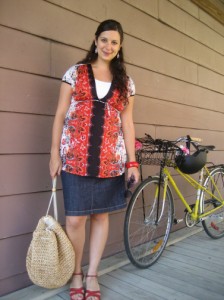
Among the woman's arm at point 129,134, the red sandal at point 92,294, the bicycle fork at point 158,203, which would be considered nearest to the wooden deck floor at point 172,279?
the red sandal at point 92,294

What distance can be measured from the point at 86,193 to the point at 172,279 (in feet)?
2.93

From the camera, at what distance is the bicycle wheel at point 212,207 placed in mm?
2721

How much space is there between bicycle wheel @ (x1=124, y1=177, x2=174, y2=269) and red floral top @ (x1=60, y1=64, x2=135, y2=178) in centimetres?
54

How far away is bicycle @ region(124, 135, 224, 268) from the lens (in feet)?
7.02

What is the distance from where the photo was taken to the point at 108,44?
64.4 inches

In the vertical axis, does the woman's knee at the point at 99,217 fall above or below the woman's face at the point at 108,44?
below

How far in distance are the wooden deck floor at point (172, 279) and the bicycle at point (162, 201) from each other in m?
0.11

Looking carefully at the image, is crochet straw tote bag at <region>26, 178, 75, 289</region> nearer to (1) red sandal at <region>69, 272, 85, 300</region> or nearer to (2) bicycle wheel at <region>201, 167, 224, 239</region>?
(1) red sandal at <region>69, 272, 85, 300</region>

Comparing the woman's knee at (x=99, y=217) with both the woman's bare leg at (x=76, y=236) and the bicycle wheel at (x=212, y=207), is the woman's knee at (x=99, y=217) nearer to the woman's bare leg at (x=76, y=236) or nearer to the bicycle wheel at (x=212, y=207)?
the woman's bare leg at (x=76, y=236)

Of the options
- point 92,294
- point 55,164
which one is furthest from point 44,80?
point 92,294

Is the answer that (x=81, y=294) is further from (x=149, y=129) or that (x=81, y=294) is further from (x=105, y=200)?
(x=149, y=129)

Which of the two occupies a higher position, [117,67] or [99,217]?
[117,67]

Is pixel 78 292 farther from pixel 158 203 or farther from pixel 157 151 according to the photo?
pixel 157 151

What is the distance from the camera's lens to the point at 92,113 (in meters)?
1.61
